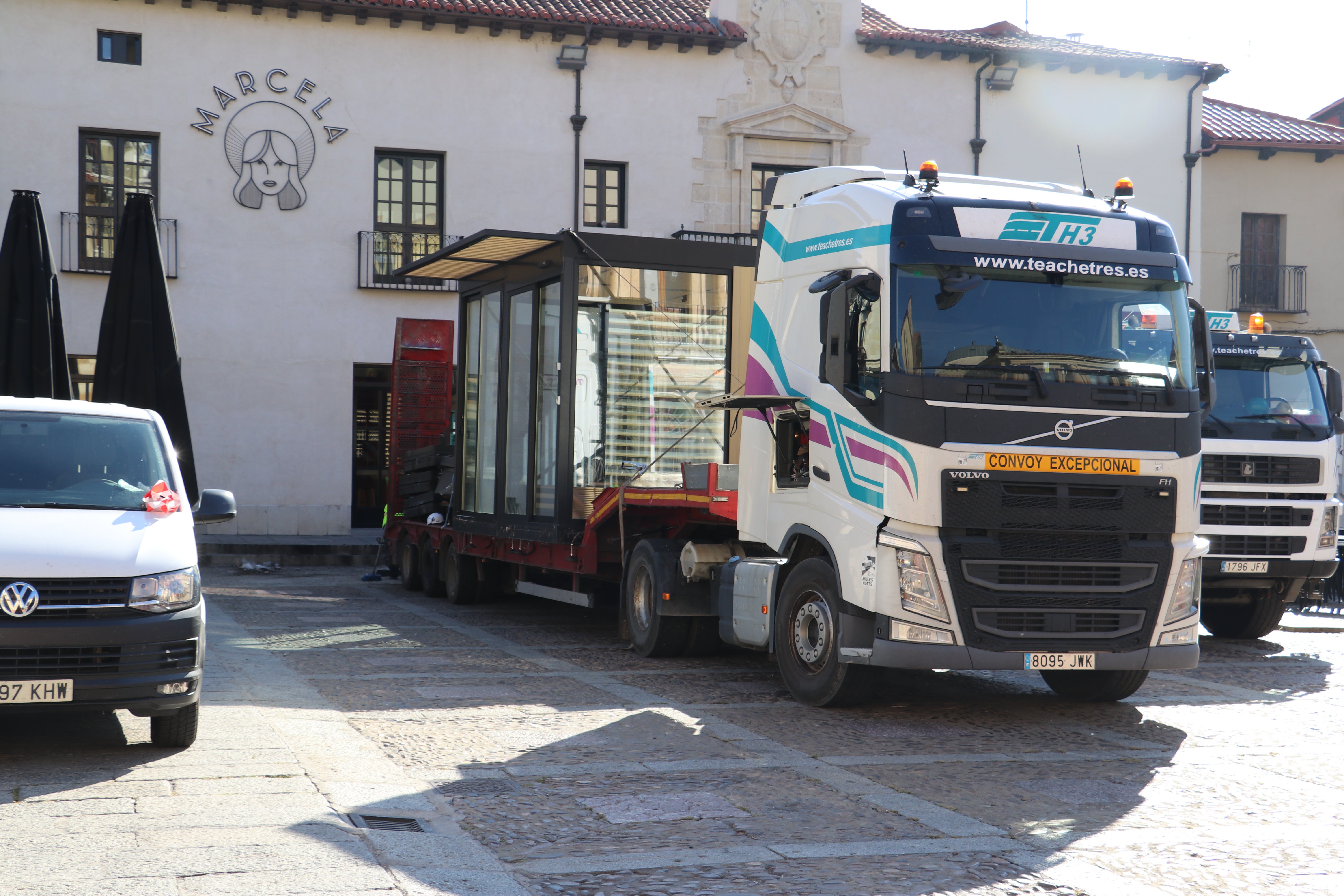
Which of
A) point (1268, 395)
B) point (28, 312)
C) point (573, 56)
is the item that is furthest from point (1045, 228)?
point (573, 56)

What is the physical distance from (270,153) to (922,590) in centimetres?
1939

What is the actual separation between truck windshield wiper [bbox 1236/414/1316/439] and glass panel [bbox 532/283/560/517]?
6165 millimetres

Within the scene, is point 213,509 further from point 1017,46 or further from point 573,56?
point 1017,46

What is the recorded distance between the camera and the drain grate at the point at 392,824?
550cm

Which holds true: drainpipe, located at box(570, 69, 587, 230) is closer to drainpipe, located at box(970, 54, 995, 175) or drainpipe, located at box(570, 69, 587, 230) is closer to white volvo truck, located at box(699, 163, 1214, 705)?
drainpipe, located at box(970, 54, 995, 175)

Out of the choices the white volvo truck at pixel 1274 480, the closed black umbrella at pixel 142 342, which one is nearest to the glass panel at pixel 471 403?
the closed black umbrella at pixel 142 342

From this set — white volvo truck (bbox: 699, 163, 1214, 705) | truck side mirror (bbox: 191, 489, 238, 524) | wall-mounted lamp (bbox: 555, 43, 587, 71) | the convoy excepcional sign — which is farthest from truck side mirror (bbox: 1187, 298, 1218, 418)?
wall-mounted lamp (bbox: 555, 43, 587, 71)

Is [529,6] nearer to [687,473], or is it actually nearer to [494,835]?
[687,473]

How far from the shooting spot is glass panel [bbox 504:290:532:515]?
12.8m

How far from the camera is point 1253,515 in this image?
39.9 feet

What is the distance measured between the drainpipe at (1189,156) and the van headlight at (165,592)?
26063mm

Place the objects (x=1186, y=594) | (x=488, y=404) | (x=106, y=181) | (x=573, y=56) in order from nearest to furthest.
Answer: (x=1186, y=594) → (x=488, y=404) → (x=106, y=181) → (x=573, y=56)

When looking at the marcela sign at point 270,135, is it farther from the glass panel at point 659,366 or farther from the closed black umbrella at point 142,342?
the glass panel at point 659,366

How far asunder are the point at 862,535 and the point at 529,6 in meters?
19.8
